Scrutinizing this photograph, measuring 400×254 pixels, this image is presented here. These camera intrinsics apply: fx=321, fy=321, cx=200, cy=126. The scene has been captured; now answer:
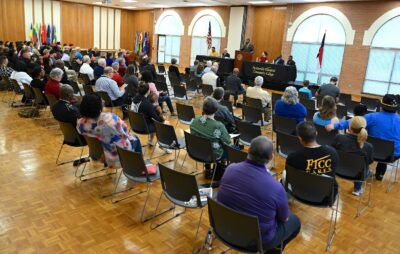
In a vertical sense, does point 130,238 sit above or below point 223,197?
below

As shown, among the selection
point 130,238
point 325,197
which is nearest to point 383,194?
point 325,197

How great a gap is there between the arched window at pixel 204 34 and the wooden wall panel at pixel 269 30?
2.40 meters

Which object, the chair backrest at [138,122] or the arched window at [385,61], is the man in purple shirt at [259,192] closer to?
the chair backrest at [138,122]

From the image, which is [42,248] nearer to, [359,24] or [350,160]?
[350,160]

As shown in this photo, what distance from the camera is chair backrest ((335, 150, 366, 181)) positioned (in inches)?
147

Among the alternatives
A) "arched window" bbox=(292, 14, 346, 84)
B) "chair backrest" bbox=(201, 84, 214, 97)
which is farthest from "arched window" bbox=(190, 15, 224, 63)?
"chair backrest" bbox=(201, 84, 214, 97)

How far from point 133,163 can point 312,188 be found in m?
1.81

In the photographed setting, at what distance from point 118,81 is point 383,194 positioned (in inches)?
228

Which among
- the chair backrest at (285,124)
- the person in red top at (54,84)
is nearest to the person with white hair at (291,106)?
the chair backrest at (285,124)

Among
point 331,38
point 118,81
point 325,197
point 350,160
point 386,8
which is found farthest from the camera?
point 331,38

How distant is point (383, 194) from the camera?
4.68m

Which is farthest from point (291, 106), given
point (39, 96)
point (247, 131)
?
point (39, 96)

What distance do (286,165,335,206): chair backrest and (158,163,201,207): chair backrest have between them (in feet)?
3.28

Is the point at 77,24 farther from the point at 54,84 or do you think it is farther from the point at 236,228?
the point at 236,228
